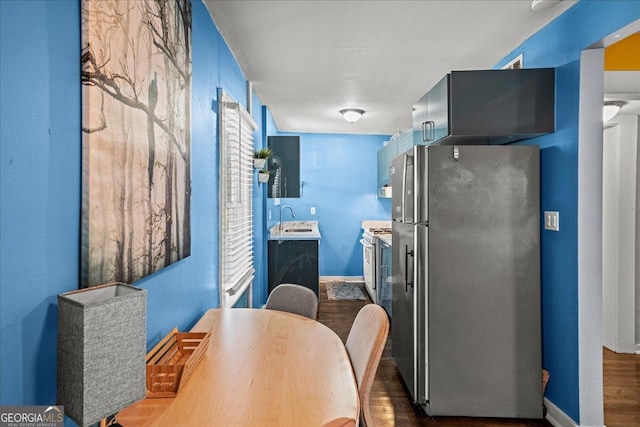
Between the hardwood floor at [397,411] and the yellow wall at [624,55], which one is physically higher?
the yellow wall at [624,55]

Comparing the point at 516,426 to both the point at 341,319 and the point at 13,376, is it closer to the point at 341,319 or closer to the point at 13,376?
the point at 341,319

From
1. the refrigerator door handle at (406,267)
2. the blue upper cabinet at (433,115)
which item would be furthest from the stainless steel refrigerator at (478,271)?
the blue upper cabinet at (433,115)

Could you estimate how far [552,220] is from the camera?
7.78 ft

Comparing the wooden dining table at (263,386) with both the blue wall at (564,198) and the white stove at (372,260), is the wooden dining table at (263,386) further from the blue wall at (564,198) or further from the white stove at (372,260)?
the white stove at (372,260)

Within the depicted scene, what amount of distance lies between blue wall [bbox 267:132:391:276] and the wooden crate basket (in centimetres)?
507

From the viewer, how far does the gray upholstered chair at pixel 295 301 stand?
2348 mm

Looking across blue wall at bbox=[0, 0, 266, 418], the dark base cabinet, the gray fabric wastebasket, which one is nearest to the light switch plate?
the gray fabric wastebasket

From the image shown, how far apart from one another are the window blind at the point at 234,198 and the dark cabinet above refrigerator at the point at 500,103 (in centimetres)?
152

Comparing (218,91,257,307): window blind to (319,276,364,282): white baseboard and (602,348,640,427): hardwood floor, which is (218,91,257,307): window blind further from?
(319,276,364,282): white baseboard

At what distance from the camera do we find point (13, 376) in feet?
2.66

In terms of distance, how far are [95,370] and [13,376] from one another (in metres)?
0.18

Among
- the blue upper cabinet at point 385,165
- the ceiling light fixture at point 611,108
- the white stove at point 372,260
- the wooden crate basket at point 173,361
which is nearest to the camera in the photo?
the wooden crate basket at point 173,361

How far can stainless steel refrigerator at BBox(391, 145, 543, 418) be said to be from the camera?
2.41 meters

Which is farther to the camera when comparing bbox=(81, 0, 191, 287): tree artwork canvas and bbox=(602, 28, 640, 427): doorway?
bbox=(602, 28, 640, 427): doorway
